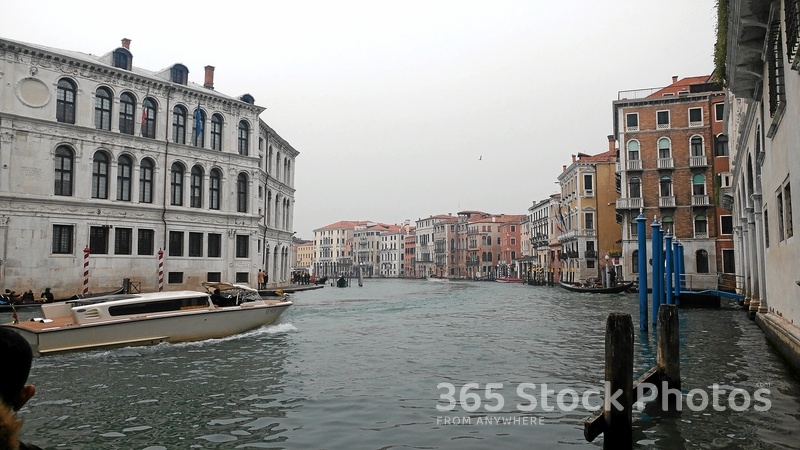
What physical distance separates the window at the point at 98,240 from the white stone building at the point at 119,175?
1.6 inches

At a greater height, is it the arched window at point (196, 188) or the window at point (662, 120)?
the window at point (662, 120)

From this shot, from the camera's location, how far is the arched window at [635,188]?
125 feet

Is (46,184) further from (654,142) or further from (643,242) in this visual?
(654,142)

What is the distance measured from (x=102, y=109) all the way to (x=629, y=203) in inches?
1245

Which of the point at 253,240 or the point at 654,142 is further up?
the point at 654,142

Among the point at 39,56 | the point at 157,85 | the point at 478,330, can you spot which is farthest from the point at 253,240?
the point at 478,330

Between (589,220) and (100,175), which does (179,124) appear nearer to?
(100,175)

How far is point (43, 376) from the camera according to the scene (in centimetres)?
879

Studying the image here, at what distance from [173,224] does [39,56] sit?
862 centimetres

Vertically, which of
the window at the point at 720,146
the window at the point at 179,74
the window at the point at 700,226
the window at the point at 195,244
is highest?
the window at the point at 179,74

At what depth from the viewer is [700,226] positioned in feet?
122

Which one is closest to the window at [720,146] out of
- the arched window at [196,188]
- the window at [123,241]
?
the arched window at [196,188]

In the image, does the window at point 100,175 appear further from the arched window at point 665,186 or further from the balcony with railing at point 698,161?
the balcony with railing at point 698,161

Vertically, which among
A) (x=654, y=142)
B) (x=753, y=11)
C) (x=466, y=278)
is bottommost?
(x=466, y=278)
